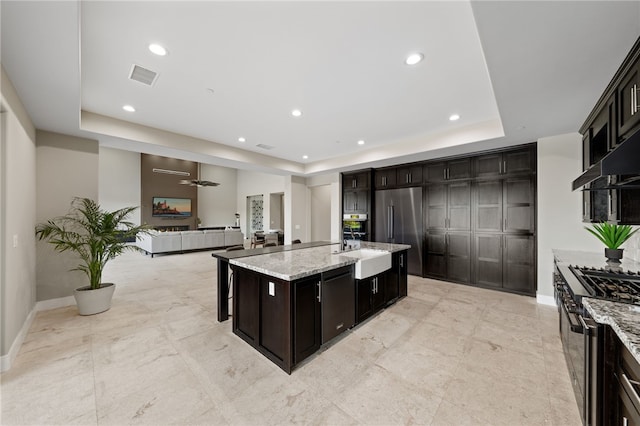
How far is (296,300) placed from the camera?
211 centimetres

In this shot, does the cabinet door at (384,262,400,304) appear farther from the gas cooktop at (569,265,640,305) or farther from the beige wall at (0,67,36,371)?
the beige wall at (0,67,36,371)

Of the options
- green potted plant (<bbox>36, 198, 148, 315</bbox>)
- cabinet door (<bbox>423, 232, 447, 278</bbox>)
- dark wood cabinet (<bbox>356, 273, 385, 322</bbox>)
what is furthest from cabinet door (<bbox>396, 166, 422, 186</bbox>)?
green potted plant (<bbox>36, 198, 148, 315</bbox>)

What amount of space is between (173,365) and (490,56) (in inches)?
147

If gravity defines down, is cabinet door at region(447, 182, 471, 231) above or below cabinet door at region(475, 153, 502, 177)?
below

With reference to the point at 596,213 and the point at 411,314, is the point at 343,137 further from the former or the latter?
the point at 596,213

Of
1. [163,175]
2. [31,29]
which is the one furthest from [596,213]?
[163,175]

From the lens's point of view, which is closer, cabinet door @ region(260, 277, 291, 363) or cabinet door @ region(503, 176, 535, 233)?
cabinet door @ region(260, 277, 291, 363)

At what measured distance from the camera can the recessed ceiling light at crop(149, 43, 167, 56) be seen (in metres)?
2.16

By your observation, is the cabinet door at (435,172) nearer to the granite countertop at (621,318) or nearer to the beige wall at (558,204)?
the beige wall at (558,204)

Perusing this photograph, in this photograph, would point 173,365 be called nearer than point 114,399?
No

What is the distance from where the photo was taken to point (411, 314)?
11.0ft

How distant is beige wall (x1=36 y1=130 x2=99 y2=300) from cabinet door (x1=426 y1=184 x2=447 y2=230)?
6190 mm

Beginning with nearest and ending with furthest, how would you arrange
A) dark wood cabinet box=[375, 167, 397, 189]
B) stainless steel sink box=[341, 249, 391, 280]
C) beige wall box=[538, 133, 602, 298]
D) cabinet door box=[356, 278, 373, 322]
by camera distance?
1. stainless steel sink box=[341, 249, 391, 280]
2. cabinet door box=[356, 278, 373, 322]
3. beige wall box=[538, 133, 602, 298]
4. dark wood cabinet box=[375, 167, 397, 189]

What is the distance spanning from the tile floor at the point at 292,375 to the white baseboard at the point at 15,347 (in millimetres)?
57
